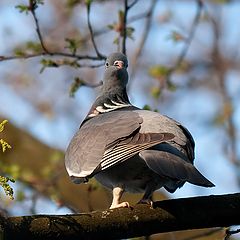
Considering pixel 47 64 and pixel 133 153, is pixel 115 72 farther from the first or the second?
pixel 133 153

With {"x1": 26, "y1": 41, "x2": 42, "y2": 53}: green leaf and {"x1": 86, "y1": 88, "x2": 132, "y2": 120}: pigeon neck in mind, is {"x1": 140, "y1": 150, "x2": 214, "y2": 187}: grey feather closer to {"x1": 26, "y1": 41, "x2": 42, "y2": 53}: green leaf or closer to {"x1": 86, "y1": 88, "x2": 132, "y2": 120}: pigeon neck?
{"x1": 86, "y1": 88, "x2": 132, "y2": 120}: pigeon neck

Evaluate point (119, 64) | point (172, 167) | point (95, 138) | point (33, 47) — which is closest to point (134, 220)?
point (172, 167)

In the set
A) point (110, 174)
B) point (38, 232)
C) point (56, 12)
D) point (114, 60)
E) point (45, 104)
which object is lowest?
point (38, 232)

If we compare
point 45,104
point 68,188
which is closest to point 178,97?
point 45,104

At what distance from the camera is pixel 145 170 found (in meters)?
3.46

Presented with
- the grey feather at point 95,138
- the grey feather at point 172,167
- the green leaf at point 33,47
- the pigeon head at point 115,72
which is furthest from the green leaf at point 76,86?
the grey feather at point 172,167

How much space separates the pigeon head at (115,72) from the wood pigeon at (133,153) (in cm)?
33

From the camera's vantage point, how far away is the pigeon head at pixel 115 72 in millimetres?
4156

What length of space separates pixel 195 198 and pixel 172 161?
180 mm

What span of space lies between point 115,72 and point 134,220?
126 centimetres

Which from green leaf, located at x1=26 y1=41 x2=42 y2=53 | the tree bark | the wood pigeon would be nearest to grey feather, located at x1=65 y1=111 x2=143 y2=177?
the wood pigeon

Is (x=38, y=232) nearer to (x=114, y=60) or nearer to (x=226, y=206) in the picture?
(x=226, y=206)

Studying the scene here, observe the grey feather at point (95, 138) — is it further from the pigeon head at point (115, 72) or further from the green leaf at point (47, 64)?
the green leaf at point (47, 64)

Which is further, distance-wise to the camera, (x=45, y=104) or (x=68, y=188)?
(x=45, y=104)
